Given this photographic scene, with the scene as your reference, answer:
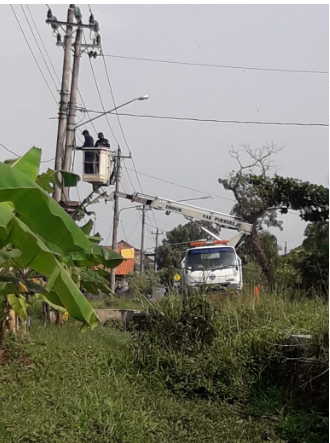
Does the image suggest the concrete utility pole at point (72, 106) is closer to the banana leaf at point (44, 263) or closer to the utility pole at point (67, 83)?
the utility pole at point (67, 83)

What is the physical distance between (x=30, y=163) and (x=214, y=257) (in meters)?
12.5

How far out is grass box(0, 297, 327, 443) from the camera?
5613 mm

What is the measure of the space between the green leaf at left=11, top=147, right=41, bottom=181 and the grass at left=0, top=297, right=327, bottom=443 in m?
2.51

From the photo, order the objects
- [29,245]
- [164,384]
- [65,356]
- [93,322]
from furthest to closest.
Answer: [65,356] → [164,384] → [93,322] → [29,245]

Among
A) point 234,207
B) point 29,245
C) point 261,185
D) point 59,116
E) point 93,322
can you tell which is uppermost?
point 59,116

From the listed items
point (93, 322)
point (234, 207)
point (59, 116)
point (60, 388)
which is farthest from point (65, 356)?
point (234, 207)

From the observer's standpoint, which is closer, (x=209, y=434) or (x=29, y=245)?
(x=29, y=245)

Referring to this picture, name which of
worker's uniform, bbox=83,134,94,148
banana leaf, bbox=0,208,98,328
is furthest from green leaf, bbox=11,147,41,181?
worker's uniform, bbox=83,134,94,148

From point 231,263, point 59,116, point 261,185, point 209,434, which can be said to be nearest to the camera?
point 261,185

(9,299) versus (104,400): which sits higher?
(9,299)

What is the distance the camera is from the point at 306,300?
7641 mm

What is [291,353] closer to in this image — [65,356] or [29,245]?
[65,356]

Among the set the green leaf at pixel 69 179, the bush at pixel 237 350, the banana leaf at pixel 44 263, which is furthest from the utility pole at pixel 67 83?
the banana leaf at pixel 44 263

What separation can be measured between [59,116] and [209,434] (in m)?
10.1
